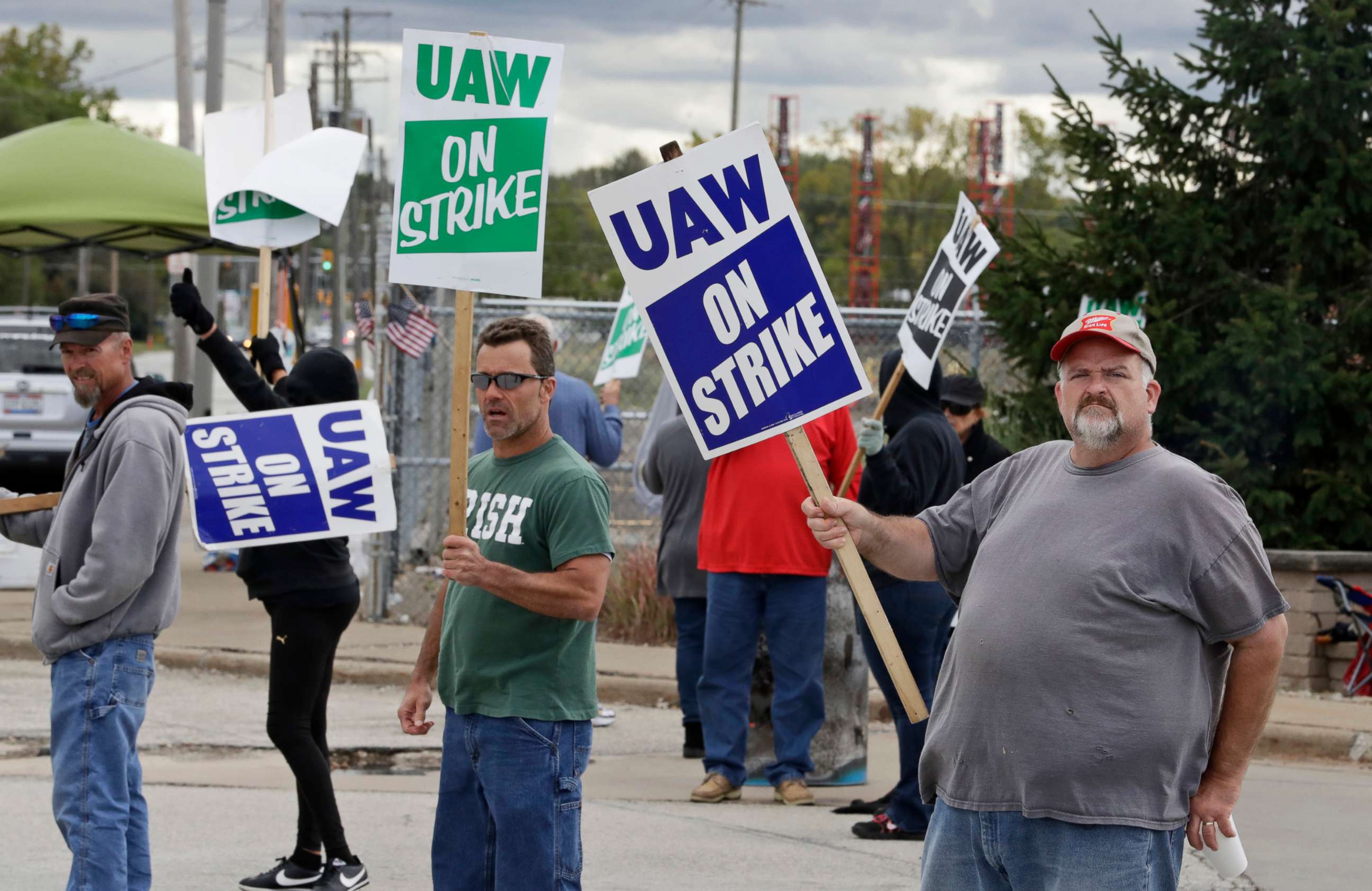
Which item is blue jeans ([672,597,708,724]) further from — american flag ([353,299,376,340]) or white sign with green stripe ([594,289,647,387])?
american flag ([353,299,376,340])

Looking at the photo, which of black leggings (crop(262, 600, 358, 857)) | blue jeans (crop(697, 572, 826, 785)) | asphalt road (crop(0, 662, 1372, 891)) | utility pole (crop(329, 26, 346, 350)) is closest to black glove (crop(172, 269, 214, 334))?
black leggings (crop(262, 600, 358, 857))

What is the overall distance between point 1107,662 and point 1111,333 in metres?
0.72

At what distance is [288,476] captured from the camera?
5777 millimetres

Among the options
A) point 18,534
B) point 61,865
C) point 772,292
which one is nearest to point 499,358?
point 772,292

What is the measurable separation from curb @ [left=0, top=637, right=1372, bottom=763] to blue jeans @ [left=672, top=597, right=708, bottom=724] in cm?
133

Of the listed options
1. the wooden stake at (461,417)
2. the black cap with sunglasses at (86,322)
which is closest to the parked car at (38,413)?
the black cap with sunglasses at (86,322)

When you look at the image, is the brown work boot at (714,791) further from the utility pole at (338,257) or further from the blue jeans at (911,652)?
the utility pole at (338,257)

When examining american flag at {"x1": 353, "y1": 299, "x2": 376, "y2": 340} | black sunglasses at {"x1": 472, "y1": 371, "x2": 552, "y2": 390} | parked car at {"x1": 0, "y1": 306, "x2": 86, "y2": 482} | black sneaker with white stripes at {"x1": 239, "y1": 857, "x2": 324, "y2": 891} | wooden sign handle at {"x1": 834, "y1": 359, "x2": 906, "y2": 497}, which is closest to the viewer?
black sunglasses at {"x1": 472, "y1": 371, "x2": 552, "y2": 390}

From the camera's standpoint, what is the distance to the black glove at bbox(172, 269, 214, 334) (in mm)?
5977

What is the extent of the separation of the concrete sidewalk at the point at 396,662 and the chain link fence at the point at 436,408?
629 millimetres

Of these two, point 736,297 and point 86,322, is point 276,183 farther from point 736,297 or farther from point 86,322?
point 736,297

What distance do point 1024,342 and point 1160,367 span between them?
89 cm

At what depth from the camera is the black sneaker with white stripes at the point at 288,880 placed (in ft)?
19.9

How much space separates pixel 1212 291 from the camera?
35.6 ft
